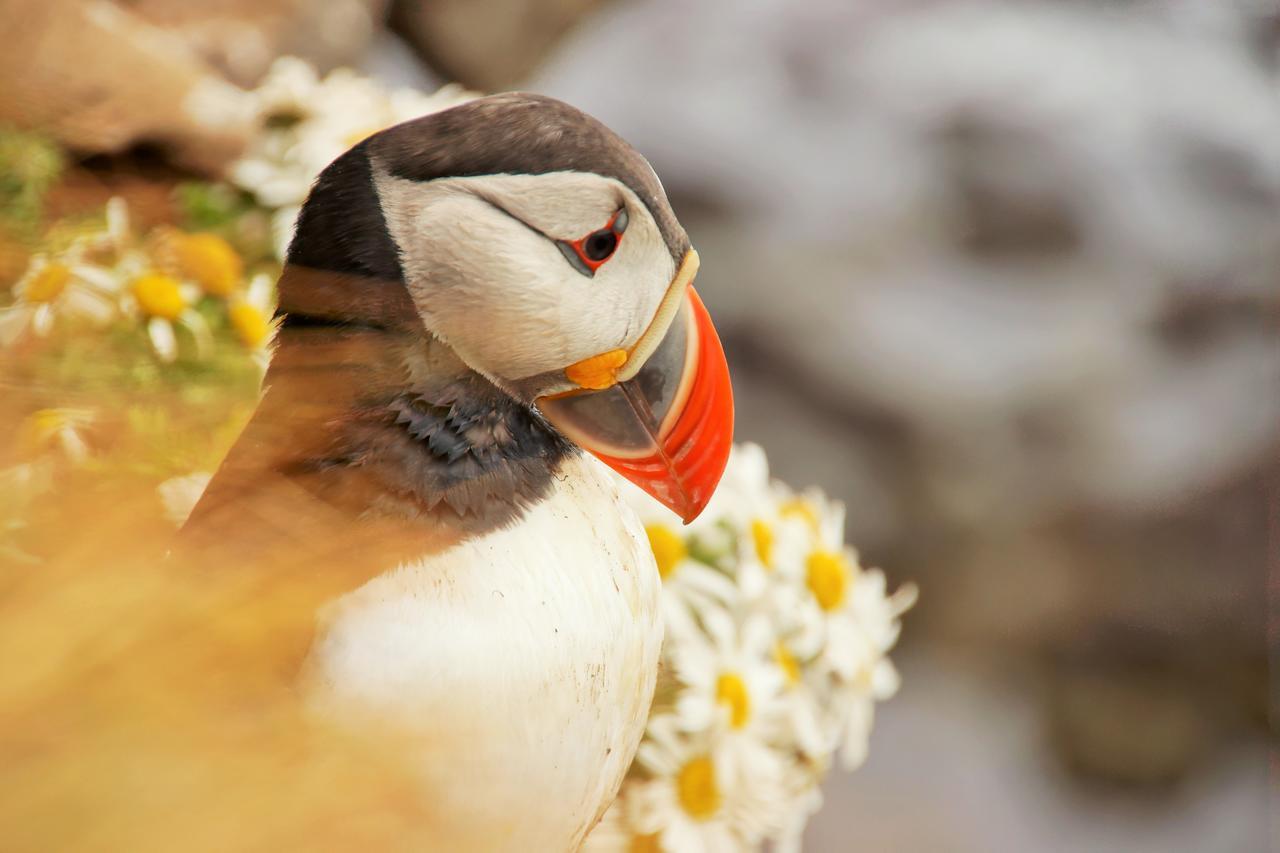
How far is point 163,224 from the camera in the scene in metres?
0.35

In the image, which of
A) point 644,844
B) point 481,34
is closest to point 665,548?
point 644,844

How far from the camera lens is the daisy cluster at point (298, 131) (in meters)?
0.53

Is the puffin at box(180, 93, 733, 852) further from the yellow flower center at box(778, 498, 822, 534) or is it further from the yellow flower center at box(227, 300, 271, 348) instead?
the yellow flower center at box(778, 498, 822, 534)

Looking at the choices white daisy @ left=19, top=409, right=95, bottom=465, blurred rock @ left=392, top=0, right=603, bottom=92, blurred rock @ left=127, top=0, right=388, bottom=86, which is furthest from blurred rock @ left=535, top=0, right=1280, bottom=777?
white daisy @ left=19, top=409, right=95, bottom=465

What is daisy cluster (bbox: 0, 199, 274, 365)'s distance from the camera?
22 cm

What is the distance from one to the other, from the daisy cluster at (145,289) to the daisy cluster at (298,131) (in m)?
0.05

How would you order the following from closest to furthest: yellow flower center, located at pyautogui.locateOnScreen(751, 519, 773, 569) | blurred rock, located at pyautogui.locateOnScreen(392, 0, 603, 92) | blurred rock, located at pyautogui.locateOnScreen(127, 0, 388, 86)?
yellow flower center, located at pyautogui.locateOnScreen(751, 519, 773, 569)
blurred rock, located at pyautogui.locateOnScreen(127, 0, 388, 86)
blurred rock, located at pyautogui.locateOnScreen(392, 0, 603, 92)

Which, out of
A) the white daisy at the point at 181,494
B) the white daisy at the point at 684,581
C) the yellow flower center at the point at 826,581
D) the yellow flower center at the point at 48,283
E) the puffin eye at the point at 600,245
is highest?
the yellow flower center at the point at 48,283

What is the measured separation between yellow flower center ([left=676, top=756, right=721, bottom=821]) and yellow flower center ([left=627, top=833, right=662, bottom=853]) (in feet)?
0.07

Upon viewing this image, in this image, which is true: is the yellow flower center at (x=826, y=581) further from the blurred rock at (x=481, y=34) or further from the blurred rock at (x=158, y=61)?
the blurred rock at (x=481, y=34)

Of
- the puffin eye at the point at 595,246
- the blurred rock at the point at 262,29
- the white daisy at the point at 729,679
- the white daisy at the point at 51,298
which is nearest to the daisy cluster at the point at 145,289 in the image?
the white daisy at the point at 51,298

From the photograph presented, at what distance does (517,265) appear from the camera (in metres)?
0.31

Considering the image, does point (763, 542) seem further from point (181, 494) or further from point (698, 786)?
point (181, 494)

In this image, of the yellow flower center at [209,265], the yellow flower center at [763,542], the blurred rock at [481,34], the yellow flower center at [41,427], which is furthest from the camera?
the blurred rock at [481,34]
